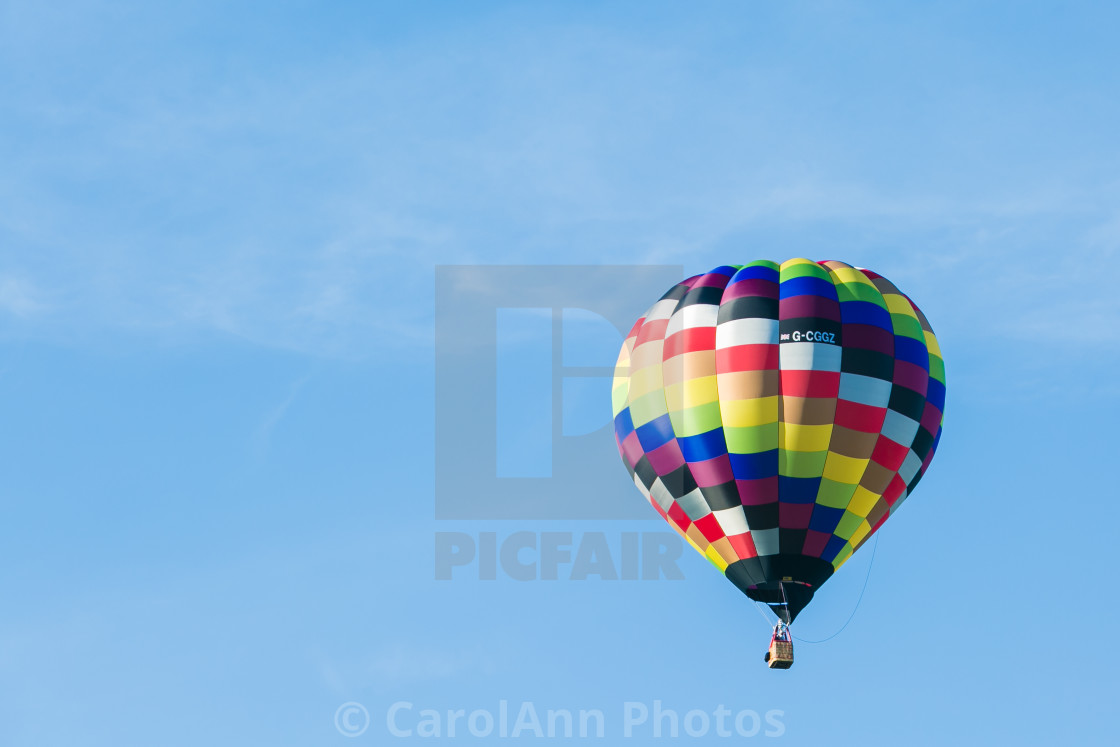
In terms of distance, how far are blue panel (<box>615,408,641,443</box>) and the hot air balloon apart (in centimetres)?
30

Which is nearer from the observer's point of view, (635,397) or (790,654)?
(790,654)

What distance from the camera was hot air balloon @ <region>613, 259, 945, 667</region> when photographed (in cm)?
3044

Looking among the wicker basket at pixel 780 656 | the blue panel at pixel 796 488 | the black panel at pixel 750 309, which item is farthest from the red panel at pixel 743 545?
the black panel at pixel 750 309

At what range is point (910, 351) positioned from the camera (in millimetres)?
31234

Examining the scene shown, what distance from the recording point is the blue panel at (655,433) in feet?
102

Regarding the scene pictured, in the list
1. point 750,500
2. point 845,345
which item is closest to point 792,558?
point 750,500

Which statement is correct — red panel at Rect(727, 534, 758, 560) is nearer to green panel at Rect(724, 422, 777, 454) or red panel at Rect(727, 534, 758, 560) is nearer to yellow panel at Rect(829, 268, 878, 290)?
green panel at Rect(724, 422, 777, 454)

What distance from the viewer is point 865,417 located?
3066cm

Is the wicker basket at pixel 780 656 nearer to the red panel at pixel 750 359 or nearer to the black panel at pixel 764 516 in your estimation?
the black panel at pixel 764 516

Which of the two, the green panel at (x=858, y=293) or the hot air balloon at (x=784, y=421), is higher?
the green panel at (x=858, y=293)

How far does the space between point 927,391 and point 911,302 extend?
1.79 metres

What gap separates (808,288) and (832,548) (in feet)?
15.1

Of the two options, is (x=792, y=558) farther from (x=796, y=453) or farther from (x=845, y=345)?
(x=845, y=345)

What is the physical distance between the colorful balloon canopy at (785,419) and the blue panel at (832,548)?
2 centimetres
